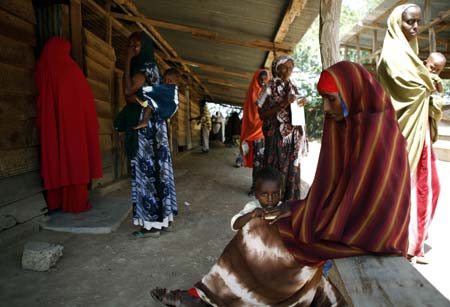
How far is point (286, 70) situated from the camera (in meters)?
3.78

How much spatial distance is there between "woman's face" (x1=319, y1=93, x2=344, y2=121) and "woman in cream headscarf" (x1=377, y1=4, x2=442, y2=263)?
1444mm

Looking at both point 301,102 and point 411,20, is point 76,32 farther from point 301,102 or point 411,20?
point 411,20

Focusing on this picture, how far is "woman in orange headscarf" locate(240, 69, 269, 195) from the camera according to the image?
5012mm

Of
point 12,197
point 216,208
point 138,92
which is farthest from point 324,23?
point 12,197

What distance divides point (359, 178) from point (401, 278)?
16.5 inches

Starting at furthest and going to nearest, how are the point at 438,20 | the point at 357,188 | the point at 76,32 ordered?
the point at 438,20 < the point at 76,32 < the point at 357,188

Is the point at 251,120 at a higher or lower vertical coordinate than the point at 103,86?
lower

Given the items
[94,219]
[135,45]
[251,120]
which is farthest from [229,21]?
[94,219]

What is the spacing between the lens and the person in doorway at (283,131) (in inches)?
151

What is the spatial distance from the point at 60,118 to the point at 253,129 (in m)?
2.69

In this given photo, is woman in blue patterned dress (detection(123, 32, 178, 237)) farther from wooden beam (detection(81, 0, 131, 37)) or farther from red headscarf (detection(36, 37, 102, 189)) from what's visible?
wooden beam (detection(81, 0, 131, 37))

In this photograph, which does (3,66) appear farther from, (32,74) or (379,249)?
(379,249)

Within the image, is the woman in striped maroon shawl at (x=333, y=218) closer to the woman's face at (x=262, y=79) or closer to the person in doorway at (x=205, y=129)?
the woman's face at (x=262, y=79)

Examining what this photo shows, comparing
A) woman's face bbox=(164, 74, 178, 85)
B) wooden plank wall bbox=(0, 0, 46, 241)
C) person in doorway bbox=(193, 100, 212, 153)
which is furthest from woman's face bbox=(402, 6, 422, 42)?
person in doorway bbox=(193, 100, 212, 153)
